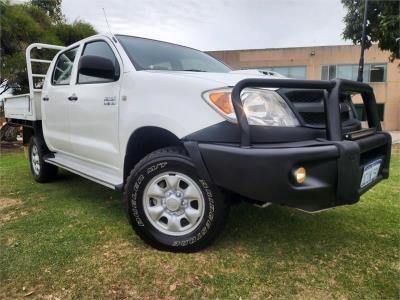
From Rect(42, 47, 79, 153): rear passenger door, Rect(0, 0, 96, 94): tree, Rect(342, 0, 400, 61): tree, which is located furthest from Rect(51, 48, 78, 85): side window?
Rect(342, 0, 400, 61): tree

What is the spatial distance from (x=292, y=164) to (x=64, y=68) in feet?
11.5

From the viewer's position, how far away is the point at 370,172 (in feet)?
9.17

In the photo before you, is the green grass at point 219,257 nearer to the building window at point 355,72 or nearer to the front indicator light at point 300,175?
the front indicator light at point 300,175

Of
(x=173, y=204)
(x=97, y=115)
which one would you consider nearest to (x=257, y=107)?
(x=173, y=204)

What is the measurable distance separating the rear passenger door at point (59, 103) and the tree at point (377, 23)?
312 inches

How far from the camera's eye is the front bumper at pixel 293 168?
7.65 ft

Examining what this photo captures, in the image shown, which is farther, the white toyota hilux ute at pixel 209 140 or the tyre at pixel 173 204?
the tyre at pixel 173 204

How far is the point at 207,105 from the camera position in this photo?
2.59 m

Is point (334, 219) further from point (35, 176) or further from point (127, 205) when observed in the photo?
point (35, 176)

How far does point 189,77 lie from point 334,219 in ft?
6.70

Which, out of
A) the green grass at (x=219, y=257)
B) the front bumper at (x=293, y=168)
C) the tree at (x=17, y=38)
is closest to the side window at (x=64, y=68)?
the green grass at (x=219, y=257)

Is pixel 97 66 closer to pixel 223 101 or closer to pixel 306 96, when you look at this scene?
pixel 223 101

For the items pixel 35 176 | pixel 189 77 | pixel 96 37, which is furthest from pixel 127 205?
pixel 35 176

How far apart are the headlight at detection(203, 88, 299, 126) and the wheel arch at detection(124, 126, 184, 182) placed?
0.61 m
